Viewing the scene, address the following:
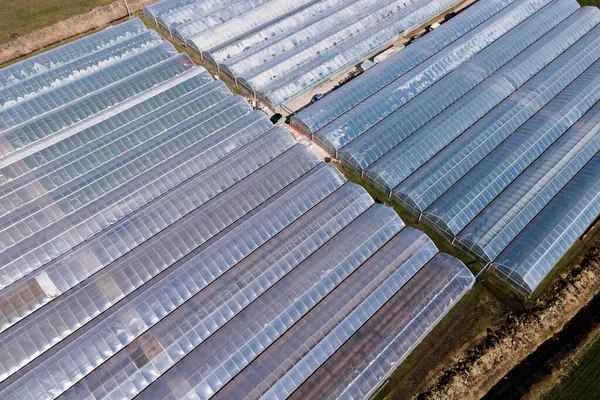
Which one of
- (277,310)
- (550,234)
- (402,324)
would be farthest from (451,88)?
(277,310)

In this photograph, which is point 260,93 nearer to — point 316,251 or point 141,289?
point 316,251

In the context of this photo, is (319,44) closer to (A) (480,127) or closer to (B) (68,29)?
(A) (480,127)

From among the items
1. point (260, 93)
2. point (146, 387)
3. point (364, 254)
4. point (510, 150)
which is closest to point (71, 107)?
point (260, 93)

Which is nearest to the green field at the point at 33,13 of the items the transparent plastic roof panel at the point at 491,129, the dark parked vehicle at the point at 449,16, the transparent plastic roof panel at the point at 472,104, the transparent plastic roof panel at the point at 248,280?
the transparent plastic roof panel at the point at 248,280

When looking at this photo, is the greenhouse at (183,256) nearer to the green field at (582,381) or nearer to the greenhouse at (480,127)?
the greenhouse at (480,127)

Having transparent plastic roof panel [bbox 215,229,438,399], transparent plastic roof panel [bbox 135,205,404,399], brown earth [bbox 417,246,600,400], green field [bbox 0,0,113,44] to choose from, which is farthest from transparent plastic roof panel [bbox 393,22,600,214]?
green field [bbox 0,0,113,44]

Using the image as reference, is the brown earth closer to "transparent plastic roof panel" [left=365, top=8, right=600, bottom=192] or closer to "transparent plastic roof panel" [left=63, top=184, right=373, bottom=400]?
"transparent plastic roof panel" [left=63, top=184, right=373, bottom=400]
